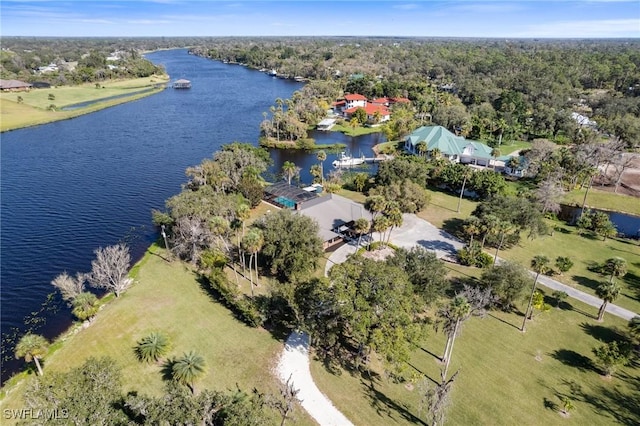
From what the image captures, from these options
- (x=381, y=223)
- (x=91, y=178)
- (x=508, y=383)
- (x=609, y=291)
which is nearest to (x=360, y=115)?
(x=91, y=178)

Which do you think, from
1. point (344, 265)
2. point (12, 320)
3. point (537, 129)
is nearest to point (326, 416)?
point (344, 265)

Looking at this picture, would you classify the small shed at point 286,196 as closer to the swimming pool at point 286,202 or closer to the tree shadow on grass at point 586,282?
the swimming pool at point 286,202

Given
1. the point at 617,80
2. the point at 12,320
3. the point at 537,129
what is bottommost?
the point at 12,320

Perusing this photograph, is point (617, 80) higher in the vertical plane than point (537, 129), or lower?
higher

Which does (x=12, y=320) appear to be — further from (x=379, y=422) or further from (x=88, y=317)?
→ (x=379, y=422)

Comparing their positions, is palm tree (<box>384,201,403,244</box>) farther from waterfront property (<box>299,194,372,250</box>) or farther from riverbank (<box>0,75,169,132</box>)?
riverbank (<box>0,75,169,132</box>)

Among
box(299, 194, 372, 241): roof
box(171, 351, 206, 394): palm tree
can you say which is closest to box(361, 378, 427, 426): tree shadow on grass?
box(171, 351, 206, 394): palm tree

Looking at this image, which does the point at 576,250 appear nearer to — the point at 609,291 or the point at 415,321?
the point at 609,291

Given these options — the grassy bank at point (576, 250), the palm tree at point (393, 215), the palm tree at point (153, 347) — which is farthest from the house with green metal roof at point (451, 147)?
the palm tree at point (153, 347)
